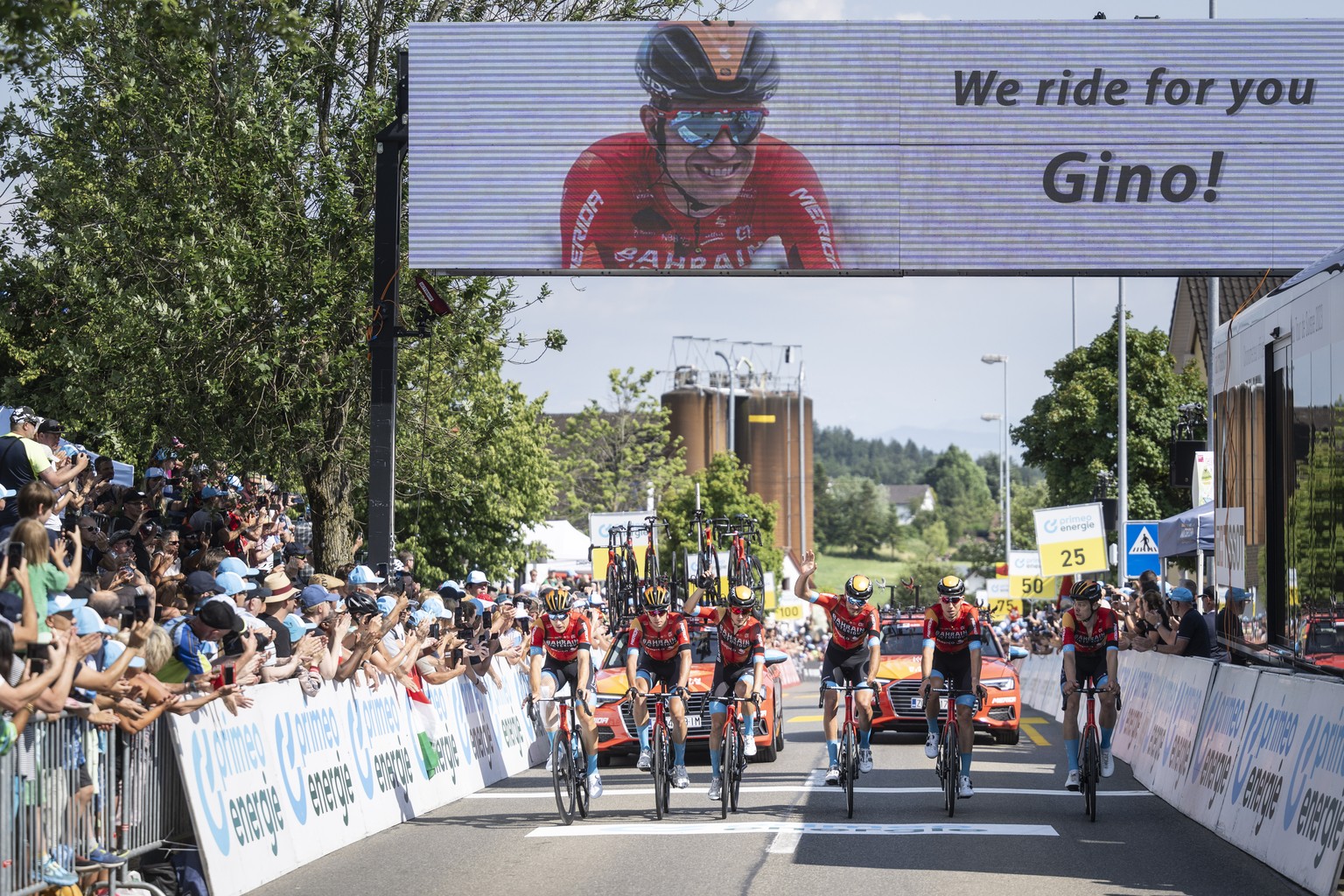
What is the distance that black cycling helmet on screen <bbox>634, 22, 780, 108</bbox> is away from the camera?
1909 centimetres

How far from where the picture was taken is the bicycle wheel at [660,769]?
1367cm

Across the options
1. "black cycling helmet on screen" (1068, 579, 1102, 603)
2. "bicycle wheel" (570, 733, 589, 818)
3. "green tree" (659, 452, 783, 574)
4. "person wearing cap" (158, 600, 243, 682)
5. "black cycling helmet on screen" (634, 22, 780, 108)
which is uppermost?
"black cycling helmet on screen" (634, 22, 780, 108)

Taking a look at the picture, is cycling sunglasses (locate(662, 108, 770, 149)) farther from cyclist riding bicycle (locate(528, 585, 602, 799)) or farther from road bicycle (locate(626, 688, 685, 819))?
road bicycle (locate(626, 688, 685, 819))

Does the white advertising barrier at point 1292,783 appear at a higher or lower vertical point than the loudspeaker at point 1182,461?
lower

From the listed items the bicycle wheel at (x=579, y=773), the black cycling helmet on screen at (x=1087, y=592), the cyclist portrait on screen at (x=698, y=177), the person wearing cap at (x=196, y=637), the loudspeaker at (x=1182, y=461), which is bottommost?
the bicycle wheel at (x=579, y=773)

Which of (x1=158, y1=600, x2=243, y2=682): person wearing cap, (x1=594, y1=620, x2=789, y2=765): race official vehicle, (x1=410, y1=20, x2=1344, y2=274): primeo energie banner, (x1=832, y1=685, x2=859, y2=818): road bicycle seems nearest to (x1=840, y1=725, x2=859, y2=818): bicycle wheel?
(x1=832, y1=685, x2=859, y2=818): road bicycle

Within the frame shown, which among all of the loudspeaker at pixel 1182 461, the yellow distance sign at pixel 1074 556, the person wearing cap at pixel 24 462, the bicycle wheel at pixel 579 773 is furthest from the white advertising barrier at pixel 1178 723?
the yellow distance sign at pixel 1074 556

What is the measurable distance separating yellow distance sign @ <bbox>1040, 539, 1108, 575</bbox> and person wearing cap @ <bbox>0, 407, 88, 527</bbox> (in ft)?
69.4

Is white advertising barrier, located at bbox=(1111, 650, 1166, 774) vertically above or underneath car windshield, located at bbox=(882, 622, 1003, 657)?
underneath

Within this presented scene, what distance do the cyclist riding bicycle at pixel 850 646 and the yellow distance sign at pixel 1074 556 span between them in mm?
17348

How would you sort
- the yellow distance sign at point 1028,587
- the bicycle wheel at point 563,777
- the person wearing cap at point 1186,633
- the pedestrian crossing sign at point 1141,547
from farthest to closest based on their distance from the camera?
the yellow distance sign at point 1028,587 → the pedestrian crossing sign at point 1141,547 → the person wearing cap at point 1186,633 → the bicycle wheel at point 563,777

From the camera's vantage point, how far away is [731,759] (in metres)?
13.6

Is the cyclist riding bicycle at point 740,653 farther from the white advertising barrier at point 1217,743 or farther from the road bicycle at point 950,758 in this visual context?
the white advertising barrier at point 1217,743

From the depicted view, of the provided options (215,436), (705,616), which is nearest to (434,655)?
(705,616)
